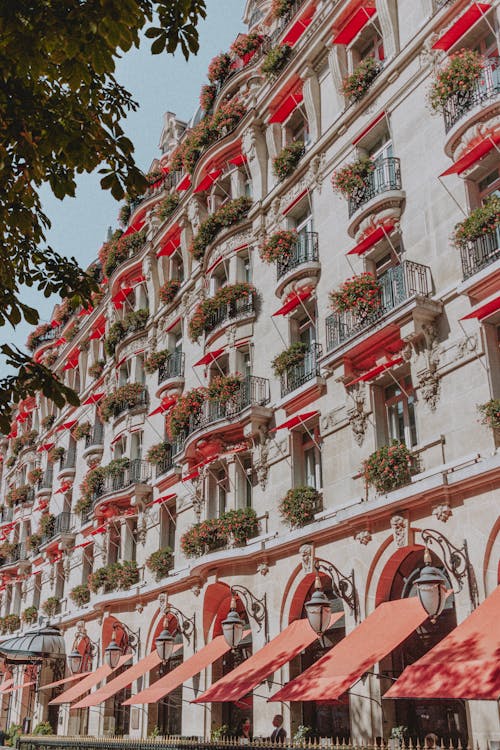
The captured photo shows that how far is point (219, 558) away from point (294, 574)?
276 centimetres

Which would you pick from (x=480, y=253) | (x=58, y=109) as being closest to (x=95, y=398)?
(x=480, y=253)

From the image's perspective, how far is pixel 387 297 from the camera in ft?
58.6

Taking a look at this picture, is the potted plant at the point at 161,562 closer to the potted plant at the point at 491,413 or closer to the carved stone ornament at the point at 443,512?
the carved stone ornament at the point at 443,512

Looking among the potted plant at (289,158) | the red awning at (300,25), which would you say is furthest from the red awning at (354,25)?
the potted plant at (289,158)

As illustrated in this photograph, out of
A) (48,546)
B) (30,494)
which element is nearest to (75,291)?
(48,546)

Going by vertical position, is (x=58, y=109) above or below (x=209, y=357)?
below

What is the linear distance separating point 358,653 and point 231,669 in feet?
26.5

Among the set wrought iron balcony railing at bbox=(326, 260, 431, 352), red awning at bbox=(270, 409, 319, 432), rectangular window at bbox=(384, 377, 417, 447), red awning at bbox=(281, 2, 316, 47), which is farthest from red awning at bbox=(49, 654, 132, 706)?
red awning at bbox=(281, 2, 316, 47)

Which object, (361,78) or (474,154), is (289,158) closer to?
(361,78)

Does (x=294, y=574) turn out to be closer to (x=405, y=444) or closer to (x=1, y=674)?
(x=405, y=444)

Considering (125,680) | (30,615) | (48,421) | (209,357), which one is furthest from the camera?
(48,421)

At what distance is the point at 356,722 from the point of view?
51.3 feet

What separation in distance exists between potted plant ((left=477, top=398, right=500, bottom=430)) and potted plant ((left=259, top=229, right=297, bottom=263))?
922cm

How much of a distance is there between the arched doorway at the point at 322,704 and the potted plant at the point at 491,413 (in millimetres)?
5829
